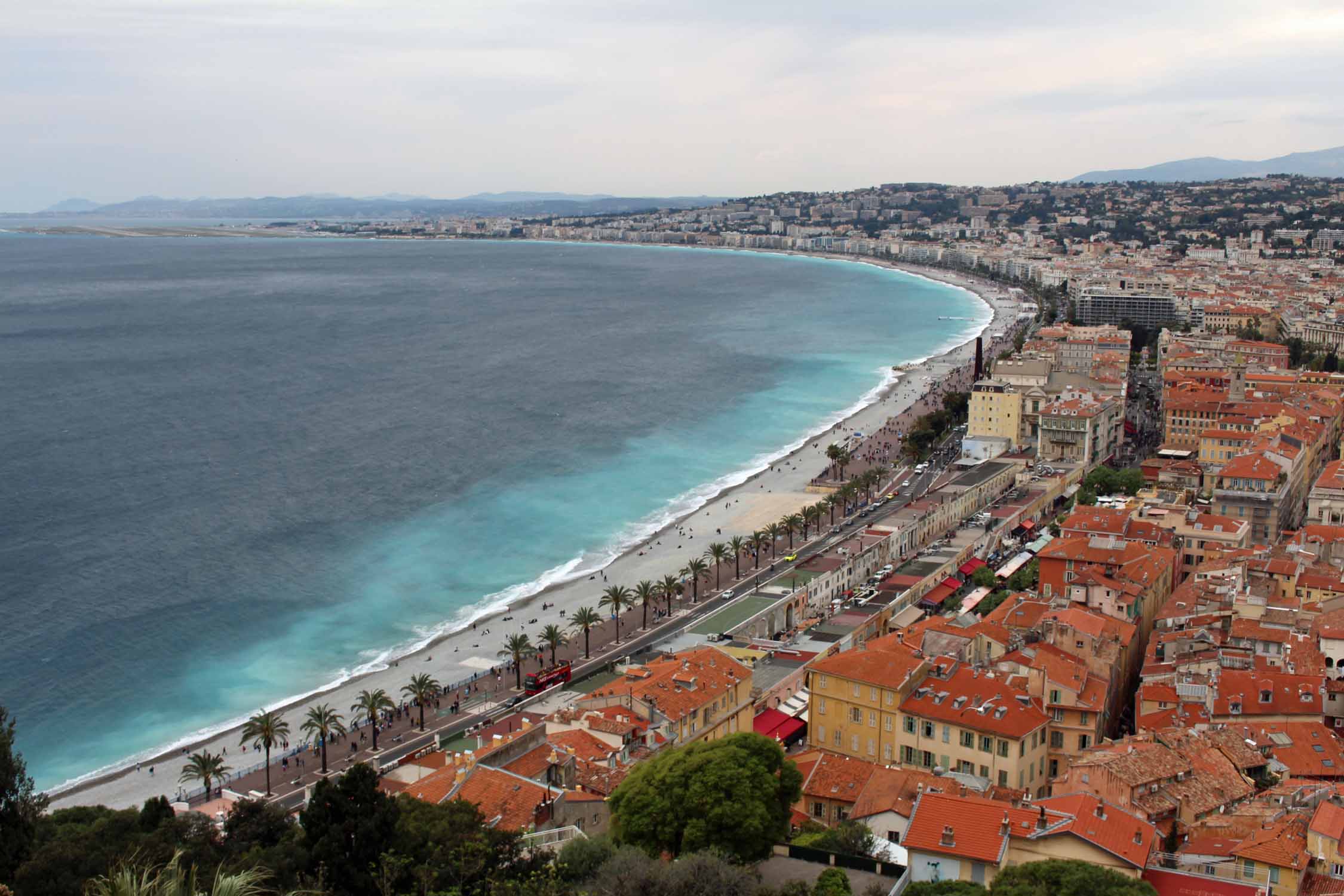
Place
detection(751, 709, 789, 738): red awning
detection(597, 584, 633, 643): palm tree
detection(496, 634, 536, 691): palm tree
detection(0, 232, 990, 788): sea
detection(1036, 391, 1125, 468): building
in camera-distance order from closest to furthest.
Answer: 1. detection(751, 709, 789, 738): red awning
2. detection(496, 634, 536, 691): palm tree
3. detection(0, 232, 990, 788): sea
4. detection(597, 584, 633, 643): palm tree
5. detection(1036, 391, 1125, 468): building

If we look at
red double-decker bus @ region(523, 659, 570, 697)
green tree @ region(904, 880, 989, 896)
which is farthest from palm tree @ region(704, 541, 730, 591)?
green tree @ region(904, 880, 989, 896)

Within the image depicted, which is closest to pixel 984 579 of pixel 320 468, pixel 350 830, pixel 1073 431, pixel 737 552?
pixel 737 552

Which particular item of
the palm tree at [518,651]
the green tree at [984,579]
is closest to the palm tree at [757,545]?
the green tree at [984,579]

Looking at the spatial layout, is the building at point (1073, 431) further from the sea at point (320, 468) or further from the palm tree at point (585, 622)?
the palm tree at point (585, 622)

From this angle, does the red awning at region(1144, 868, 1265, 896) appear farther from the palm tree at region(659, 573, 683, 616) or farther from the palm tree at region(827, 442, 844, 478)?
the palm tree at region(827, 442, 844, 478)

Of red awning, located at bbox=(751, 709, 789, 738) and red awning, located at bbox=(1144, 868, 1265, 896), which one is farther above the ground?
red awning, located at bbox=(1144, 868, 1265, 896)

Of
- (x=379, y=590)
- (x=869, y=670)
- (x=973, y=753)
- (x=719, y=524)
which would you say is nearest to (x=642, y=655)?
(x=869, y=670)

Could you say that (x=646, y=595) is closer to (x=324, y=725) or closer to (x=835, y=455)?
(x=324, y=725)

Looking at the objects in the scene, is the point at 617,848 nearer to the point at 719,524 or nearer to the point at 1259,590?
the point at 1259,590
